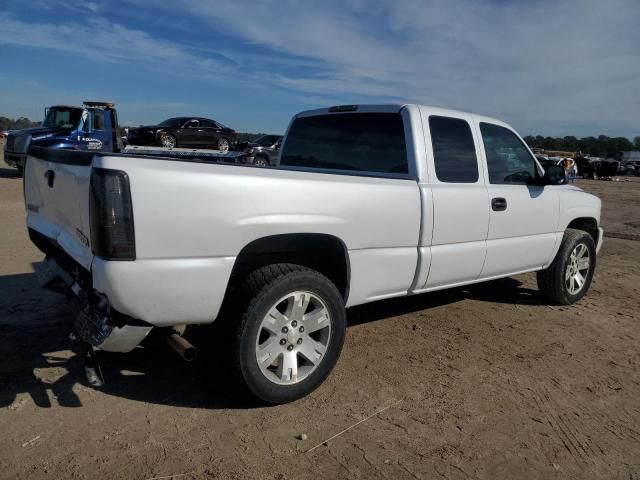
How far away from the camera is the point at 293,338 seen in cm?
326

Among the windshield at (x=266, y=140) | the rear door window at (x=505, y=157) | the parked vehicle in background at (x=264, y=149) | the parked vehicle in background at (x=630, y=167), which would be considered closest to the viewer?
the rear door window at (x=505, y=157)

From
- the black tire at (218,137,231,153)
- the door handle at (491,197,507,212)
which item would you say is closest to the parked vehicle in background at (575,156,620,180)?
the black tire at (218,137,231,153)

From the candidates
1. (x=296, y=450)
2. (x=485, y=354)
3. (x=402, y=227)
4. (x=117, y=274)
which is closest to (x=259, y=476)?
(x=296, y=450)

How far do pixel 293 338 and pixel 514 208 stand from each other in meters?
2.53

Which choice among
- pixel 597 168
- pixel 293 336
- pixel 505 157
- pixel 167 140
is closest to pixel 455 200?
pixel 505 157

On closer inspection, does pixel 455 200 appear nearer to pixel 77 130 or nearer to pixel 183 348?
pixel 183 348

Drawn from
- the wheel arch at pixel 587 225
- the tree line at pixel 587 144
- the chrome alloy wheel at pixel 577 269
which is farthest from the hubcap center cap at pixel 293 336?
the tree line at pixel 587 144

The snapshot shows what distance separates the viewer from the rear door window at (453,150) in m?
4.15

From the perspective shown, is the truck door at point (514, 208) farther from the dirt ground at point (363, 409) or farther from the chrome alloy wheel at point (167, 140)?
the chrome alloy wheel at point (167, 140)

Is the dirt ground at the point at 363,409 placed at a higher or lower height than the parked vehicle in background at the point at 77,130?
lower

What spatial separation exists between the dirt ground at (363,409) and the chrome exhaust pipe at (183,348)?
39 cm

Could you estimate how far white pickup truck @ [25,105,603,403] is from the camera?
2.65 m

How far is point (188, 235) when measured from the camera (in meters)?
2.73

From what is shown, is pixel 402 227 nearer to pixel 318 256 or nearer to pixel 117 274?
pixel 318 256
